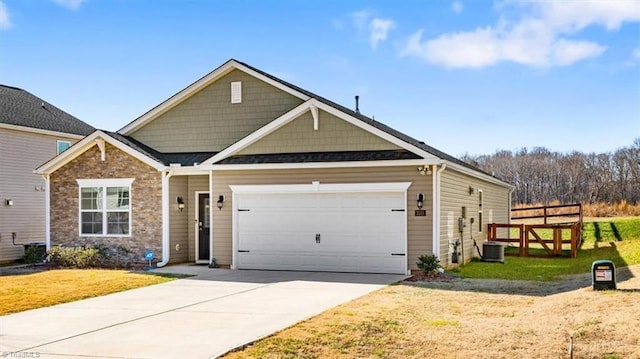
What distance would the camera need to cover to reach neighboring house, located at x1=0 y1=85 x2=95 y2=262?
830 inches

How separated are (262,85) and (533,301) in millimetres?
11075

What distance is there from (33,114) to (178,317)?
53.6 ft

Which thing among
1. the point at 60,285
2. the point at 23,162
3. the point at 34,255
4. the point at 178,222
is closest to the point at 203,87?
the point at 178,222

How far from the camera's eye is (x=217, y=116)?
19812 millimetres

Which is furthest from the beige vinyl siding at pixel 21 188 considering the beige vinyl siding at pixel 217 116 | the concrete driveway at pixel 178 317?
the concrete driveway at pixel 178 317

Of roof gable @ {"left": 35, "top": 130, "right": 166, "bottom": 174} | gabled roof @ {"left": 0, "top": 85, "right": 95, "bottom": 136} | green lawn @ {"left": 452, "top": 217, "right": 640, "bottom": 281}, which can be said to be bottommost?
green lawn @ {"left": 452, "top": 217, "right": 640, "bottom": 281}

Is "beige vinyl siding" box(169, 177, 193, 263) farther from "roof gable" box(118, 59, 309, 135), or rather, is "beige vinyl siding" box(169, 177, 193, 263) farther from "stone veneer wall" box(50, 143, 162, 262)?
"roof gable" box(118, 59, 309, 135)

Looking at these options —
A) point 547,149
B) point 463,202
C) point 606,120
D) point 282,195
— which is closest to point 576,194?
point 547,149

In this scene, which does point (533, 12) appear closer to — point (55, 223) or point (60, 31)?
point (60, 31)

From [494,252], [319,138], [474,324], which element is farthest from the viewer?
[494,252]

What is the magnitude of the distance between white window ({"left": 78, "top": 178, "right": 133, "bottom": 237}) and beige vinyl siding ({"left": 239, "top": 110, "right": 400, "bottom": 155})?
151 inches

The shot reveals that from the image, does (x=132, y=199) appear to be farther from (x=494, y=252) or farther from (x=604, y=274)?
(x=604, y=274)

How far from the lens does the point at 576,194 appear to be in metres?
64.6

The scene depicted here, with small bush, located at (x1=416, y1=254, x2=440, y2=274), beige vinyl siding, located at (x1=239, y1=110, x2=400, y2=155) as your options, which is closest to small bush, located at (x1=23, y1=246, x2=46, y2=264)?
beige vinyl siding, located at (x1=239, y1=110, x2=400, y2=155)
